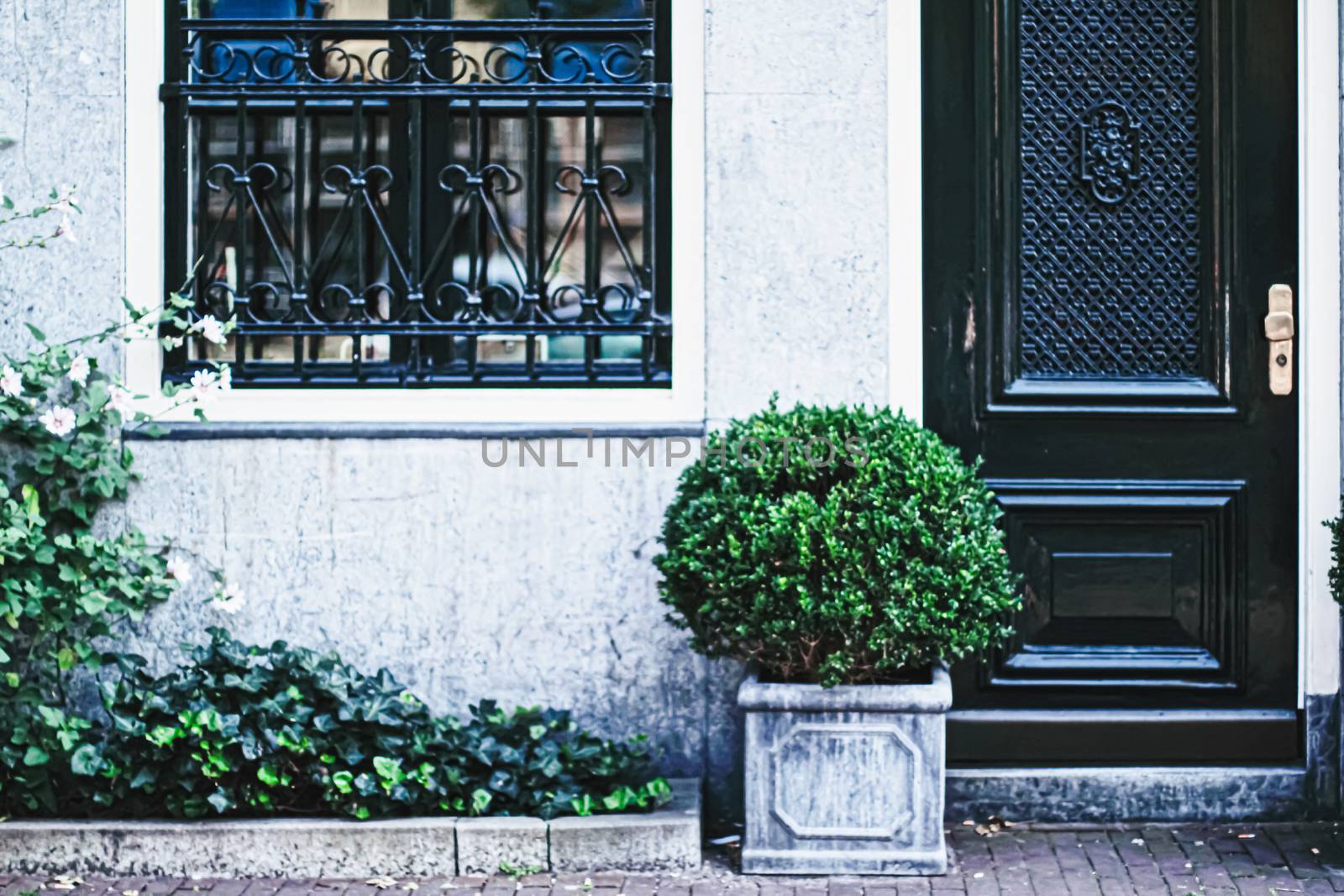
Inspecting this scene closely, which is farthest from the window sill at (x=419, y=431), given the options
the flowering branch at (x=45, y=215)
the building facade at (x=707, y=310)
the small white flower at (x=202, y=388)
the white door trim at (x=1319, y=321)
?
the white door trim at (x=1319, y=321)

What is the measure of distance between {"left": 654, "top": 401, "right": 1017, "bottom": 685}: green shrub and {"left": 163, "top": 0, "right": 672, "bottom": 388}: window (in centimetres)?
83

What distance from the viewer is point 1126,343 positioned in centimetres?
525

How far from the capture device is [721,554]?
175 inches

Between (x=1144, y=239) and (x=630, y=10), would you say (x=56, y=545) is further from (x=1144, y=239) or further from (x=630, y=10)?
(x=1144, y=239)

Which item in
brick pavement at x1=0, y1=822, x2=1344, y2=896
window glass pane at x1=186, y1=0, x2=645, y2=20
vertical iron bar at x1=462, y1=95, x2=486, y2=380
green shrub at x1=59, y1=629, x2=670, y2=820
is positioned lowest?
brick pavement at x1=0, y1=822, x2=1344, y2=896

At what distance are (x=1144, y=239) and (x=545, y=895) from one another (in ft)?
9.41

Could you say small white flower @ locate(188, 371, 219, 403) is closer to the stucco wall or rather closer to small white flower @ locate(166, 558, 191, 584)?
the stucco wall

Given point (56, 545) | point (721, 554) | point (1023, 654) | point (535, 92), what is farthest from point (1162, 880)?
point (56, 545)

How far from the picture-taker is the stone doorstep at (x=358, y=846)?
462 centimetres

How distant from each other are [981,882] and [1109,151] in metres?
2.40

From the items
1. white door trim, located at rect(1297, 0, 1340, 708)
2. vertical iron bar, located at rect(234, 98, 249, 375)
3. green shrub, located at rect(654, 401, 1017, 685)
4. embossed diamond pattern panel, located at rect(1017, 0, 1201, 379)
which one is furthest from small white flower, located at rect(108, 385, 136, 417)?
white door trim, located at rect(1297, 0, 1340, 708)

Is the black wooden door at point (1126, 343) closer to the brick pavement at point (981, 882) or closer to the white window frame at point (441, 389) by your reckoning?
the brick pavement at point (981, 882)

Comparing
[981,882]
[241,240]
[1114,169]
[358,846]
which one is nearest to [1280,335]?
[1114,169]

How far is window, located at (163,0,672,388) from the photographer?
5223 millimetres
